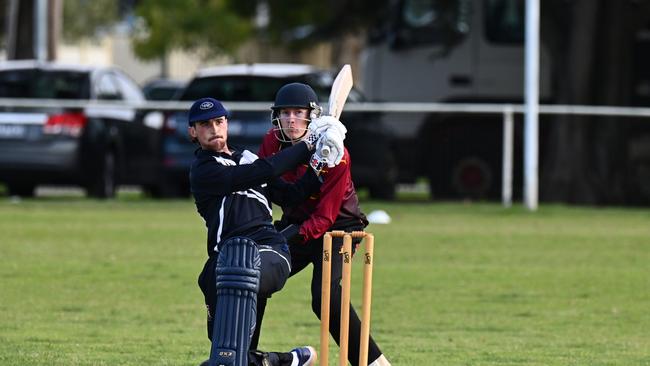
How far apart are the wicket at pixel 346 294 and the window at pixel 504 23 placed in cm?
1649

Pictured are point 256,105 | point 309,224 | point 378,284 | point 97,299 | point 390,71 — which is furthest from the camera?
point 390,71

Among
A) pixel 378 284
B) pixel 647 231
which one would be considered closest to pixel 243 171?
pixel 378 284

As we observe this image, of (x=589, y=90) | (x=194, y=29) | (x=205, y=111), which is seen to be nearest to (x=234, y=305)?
(x=205, y=111)

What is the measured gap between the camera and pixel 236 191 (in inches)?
311

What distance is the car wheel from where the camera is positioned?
2247 cm

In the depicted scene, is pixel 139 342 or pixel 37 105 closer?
pixel 139 342

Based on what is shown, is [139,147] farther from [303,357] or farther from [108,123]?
[303,357]

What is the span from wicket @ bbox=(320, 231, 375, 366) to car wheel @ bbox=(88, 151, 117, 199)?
1483 cm

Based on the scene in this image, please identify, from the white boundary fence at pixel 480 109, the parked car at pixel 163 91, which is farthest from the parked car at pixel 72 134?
the parked car at pixel 163 91

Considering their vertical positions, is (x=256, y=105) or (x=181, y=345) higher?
(x=256, y=105)

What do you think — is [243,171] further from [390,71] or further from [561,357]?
[390,71]

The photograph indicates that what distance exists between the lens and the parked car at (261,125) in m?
21.9

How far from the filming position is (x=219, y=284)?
7.41 m

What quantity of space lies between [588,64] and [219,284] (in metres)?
16.6
